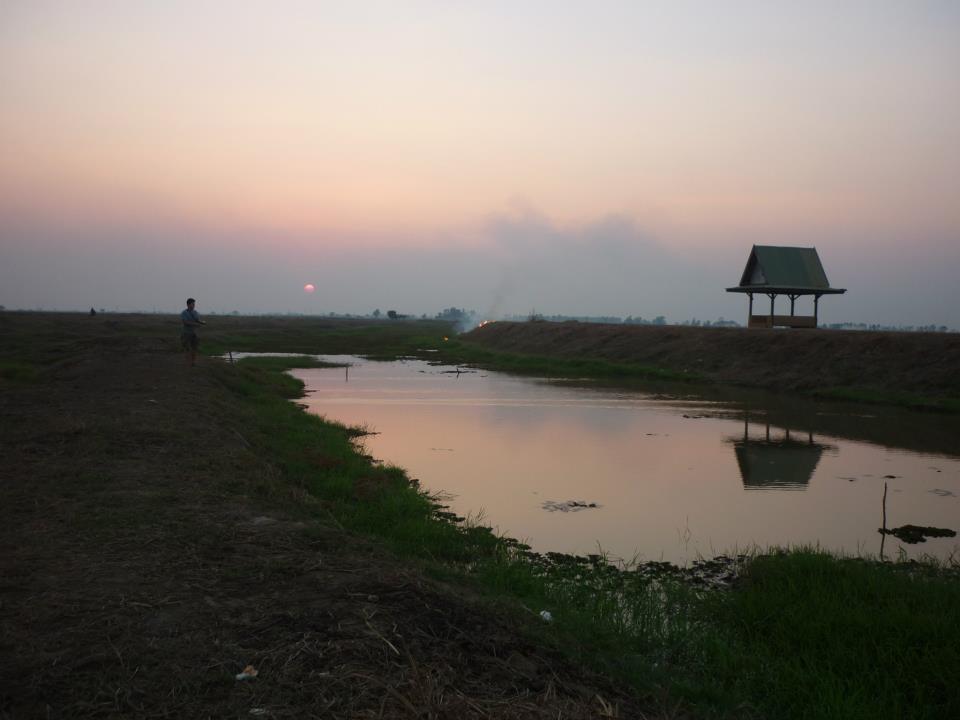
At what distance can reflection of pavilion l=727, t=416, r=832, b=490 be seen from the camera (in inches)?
508

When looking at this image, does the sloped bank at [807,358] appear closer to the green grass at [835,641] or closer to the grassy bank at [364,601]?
the green grass at [835,641]

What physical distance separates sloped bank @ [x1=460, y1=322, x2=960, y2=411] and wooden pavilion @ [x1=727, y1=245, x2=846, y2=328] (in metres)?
2.23

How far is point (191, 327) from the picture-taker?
65.7 feet

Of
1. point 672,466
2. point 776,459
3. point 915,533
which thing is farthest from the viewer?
point 776,459

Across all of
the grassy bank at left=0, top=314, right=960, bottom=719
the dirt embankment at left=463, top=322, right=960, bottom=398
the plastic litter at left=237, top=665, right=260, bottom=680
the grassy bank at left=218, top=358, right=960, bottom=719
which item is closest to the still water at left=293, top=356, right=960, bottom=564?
the grassy bank at left=218, top=358, right=960, bottom=719

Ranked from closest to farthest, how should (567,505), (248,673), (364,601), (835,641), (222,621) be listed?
(248,673)
(222,621)
(364,601)
(835,641)
(567,505)

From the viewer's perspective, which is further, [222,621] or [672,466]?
Result: [672,466]

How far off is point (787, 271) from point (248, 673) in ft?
120

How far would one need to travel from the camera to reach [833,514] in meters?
10.6

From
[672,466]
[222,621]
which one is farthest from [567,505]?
[222,621]

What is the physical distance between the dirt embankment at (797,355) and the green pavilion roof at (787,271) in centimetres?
236

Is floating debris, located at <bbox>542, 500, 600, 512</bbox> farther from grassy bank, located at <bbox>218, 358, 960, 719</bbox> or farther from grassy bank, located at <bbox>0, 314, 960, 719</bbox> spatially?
grassy bank, located at <bbox>218, 358, 960, 719</bbox>

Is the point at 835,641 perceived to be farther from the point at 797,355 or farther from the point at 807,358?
the point at 797,355

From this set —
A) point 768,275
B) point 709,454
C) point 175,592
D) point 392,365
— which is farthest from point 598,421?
point 392,365
